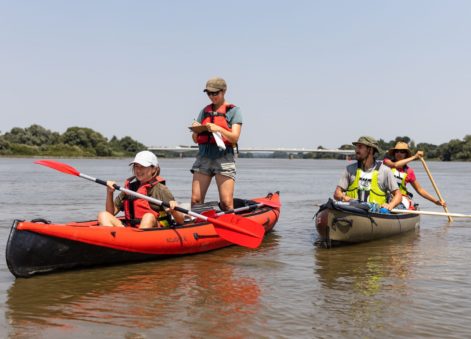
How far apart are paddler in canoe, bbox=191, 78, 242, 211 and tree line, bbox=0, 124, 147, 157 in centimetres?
7627

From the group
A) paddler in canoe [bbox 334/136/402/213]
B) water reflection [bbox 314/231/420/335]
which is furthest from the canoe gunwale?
paddler in canoe [bbox 334/136/402/213]

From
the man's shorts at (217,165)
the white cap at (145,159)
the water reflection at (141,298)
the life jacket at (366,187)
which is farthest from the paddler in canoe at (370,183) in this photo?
the white cap at (145,159)

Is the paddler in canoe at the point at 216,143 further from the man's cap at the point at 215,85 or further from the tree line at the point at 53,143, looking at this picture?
the tree line at the point at 53,143

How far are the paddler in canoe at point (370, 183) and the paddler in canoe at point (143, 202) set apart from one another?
2844mm

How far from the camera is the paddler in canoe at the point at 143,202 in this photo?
612 centimetres

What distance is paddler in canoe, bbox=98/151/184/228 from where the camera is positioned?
6117 mm

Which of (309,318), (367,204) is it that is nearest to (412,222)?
(367,204)

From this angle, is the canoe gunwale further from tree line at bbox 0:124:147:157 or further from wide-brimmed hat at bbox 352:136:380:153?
tree line at bbox 0:124:147:157

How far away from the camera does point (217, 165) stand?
7285 millimetres

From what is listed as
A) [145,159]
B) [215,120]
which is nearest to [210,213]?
[215,120]

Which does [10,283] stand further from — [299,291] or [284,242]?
[284,242]

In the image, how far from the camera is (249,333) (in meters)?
3.98

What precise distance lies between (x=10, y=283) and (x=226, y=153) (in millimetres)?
3116

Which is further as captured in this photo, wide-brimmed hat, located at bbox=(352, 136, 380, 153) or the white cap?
wide-brimmed hat, located at bbox=(352, 136, 380, 153)
